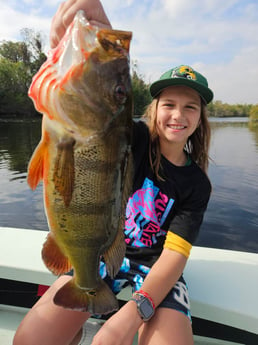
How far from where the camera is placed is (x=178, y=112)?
2.17m

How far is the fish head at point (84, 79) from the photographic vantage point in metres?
1.21

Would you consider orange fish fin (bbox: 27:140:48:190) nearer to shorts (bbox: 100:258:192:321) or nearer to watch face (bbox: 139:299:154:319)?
watch face (bbox: 139:299:154:319)

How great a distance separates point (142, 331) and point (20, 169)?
468 inches

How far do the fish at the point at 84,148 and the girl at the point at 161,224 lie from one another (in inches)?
19.2

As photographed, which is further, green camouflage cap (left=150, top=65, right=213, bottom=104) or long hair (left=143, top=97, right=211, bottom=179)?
long hair (left=143, top=97, right=211, bottom=179)

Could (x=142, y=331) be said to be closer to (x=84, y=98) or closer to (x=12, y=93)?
(x=84, y=98)

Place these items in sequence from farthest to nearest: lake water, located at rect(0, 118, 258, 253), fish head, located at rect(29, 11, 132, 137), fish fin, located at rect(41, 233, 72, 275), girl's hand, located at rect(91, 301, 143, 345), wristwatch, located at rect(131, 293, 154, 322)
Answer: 1. lake water, located at rect(0, 118, 258, 253)
2. wristwatch, located at rect(131, 293, 154, 322)
3. girl's hand, located at rect(91, 301, 143, 345)
4. fish fin, located at rect(41, 233, 72, 275)
5. fish head, located at rect(29, 11, 132, 137)

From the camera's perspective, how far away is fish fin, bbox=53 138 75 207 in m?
1.31

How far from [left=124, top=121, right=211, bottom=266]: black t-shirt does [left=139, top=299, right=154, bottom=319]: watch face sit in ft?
1.32

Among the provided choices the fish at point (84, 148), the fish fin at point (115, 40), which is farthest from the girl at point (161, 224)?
the fish fin at point (115, 40)

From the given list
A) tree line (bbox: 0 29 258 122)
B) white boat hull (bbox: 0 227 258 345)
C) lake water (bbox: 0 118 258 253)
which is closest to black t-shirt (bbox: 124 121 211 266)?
white boat hull (bbox: 0 227 258 345)

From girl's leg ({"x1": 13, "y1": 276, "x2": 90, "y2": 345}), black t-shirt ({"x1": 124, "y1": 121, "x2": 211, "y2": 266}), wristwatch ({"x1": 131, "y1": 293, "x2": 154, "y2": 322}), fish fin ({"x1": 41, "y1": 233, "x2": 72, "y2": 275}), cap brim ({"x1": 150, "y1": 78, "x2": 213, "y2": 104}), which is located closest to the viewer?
fish fin ({"x1": 41, "y1": 233, "x2": 72, "y2": 275})

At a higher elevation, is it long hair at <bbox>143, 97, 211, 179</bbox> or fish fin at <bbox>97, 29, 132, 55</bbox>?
fish fin at <bbox>97, 29, 132, 55</bbox>

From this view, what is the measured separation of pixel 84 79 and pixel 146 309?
4.69 feet
